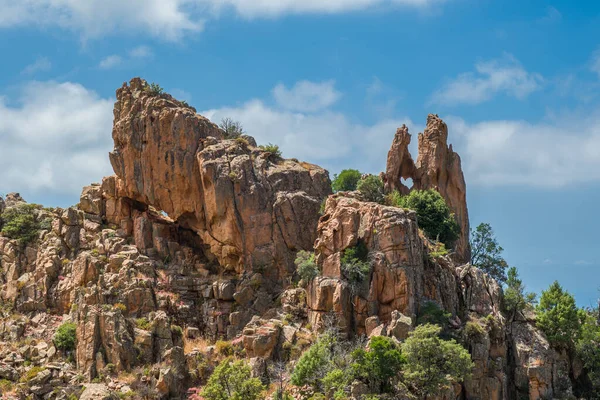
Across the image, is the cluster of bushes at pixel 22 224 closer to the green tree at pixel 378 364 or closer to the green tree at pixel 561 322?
the green tree at pixel 378 364

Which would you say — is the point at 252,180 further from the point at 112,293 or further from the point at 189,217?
the point at 112,293

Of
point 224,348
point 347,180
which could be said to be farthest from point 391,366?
point 347,180

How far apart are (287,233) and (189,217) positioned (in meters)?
9.43

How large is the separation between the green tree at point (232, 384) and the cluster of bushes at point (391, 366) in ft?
9.02

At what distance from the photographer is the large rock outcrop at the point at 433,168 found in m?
73.8

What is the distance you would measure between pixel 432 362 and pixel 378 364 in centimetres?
405

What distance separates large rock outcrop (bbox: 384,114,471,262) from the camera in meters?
73.8

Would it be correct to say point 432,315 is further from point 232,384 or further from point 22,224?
point 22,224

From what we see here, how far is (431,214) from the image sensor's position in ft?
225

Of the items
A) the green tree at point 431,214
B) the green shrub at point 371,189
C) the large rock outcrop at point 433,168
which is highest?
A: the large rock outcrop at point 433,168

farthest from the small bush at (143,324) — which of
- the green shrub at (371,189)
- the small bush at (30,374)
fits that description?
the green shrub at (371,189)

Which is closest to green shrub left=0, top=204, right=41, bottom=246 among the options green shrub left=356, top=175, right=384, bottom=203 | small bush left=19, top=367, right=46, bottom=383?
small bush left=19, top=367, right=46, bottom=383

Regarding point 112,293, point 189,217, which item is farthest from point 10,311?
point 189,217

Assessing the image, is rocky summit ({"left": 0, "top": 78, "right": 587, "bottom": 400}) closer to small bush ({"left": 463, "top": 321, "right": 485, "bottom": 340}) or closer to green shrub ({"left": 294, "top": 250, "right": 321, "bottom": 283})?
small bush ({"left": 463, "top": 321, "right": 485, "bottom": 340})
